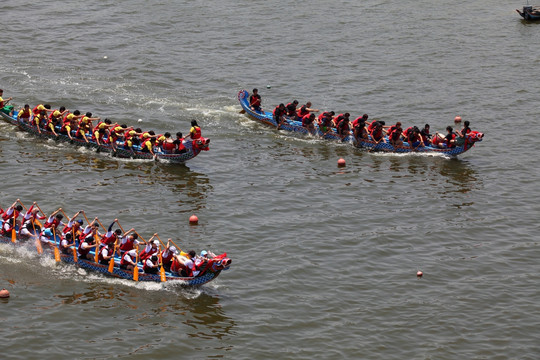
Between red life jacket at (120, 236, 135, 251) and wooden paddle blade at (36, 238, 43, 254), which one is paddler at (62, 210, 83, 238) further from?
red life jacket at (120, 236, 135, 251)

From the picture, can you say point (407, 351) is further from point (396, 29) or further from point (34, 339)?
point (396, 29)

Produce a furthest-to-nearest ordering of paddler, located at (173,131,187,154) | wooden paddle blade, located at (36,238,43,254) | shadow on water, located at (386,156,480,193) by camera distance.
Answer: paddler, located at (173,131,187,154) → shadow on water, located at (386,156,480,193) → wooden paddle blade, located at (36,238,43,254)

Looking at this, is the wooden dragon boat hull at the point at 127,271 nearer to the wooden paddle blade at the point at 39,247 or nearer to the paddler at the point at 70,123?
the wooden paddle blade at the point at 39,247

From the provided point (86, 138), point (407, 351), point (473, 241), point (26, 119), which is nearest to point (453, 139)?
point (473, 241)

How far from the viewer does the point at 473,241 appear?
30.0 m

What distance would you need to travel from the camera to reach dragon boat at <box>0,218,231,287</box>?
986 inches

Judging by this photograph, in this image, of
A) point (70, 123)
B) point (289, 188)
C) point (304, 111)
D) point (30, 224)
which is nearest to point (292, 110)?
point (304, 111)

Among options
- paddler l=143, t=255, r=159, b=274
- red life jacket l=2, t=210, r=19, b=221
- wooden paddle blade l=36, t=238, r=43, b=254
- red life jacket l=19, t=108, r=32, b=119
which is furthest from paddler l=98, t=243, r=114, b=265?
red life jacket l=19, t=108, r=32, b=119

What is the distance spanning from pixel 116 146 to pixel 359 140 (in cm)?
1264

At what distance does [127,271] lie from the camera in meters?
26.5

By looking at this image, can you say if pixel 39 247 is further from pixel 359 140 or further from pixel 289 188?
pixel 359 140

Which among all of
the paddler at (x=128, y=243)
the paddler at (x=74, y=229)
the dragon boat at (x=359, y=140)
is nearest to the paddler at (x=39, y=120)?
the dragon boat at (x=359, y=140)

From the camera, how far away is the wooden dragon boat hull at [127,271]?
24.9m

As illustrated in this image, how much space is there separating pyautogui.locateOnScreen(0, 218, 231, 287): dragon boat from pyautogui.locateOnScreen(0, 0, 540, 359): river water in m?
0.35
